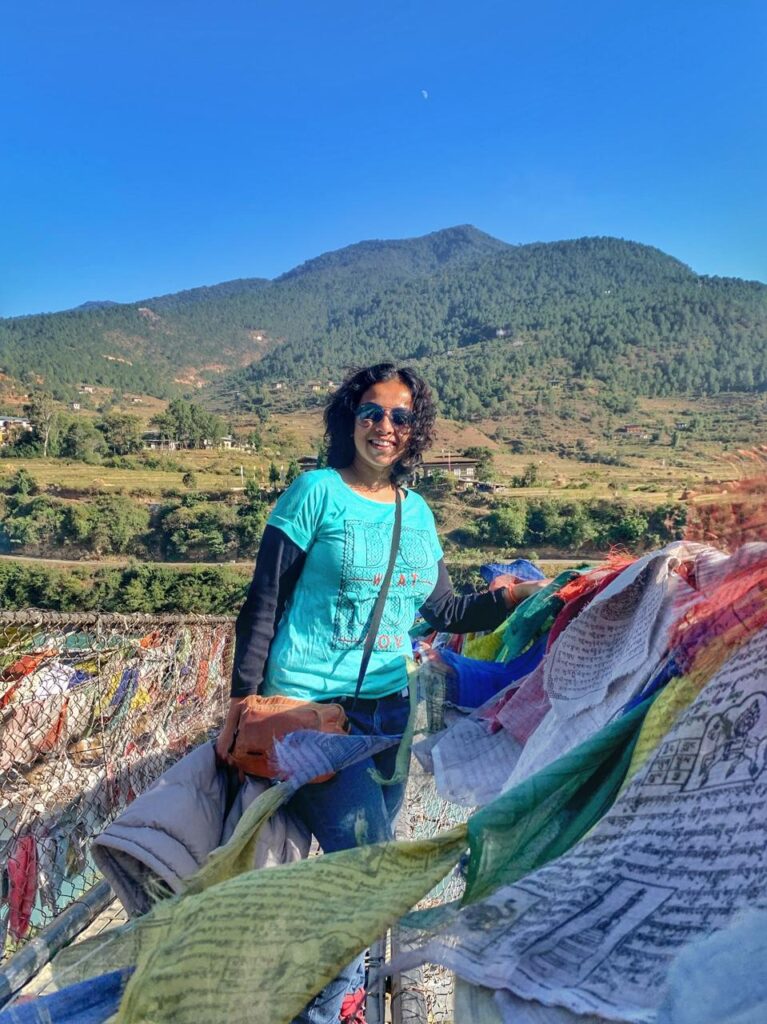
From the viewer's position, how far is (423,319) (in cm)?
12375

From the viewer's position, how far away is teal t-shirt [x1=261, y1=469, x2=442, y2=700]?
151 cm

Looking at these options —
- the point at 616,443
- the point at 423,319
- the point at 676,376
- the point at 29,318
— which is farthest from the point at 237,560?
the point at 29,318

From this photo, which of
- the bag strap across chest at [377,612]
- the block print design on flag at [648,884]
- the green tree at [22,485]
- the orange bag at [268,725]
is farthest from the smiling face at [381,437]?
the green tree at [22,485]

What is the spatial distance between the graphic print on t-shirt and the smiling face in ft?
0.51

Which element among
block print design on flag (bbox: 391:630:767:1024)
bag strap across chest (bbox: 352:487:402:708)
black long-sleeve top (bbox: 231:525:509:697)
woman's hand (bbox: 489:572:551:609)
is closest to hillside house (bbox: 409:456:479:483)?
woman's hand (bbox: 489:572:551:609)

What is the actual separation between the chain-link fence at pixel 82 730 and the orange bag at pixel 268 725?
6.50 ft

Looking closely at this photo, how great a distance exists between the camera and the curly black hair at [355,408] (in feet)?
5.81

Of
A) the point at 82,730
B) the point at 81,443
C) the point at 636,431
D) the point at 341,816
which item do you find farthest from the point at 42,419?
the point at 341,816

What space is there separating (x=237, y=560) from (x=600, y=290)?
95.2 m

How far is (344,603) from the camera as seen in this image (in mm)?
1543

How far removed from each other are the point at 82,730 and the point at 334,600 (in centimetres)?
322

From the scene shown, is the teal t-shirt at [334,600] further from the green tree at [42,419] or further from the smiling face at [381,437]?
the green tree at [42,419]

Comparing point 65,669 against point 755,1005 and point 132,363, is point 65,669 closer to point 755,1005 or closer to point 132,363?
point 755,1005

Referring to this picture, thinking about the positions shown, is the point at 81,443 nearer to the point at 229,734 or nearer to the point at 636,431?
the point at 636,431
